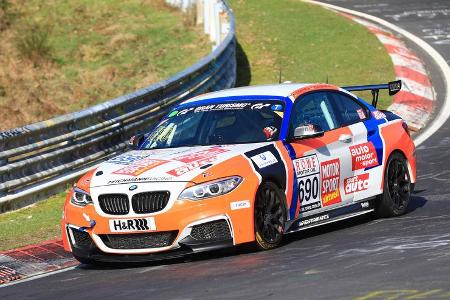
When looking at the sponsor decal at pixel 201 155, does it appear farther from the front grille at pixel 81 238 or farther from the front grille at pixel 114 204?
the front grille at pixel 81 238

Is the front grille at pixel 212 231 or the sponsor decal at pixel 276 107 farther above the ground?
the sponsor decal at pixel 276 107

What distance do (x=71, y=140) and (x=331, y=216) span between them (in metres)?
4.63

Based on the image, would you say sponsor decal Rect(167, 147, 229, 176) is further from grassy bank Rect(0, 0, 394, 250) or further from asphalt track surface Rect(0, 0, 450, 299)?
grassy bank Rect(0, 0, 394, 250)

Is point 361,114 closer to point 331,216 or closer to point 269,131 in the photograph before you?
point 331,216

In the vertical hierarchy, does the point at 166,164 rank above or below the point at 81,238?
above

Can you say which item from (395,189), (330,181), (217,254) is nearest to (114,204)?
(217,254)

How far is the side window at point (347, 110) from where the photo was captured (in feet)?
37.6

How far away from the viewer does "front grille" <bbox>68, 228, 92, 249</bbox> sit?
986 cm

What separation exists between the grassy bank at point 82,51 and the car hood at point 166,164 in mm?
9254

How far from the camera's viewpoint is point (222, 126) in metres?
10.8

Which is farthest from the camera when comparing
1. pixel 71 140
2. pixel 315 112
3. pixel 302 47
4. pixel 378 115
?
pixel 302 47

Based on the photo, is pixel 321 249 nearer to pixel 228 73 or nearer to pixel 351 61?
pixel 228 73

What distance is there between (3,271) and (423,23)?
61.7ft

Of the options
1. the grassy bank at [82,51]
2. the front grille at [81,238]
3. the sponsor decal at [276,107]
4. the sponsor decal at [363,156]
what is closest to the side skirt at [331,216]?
the sponsor decal at [363,156]
